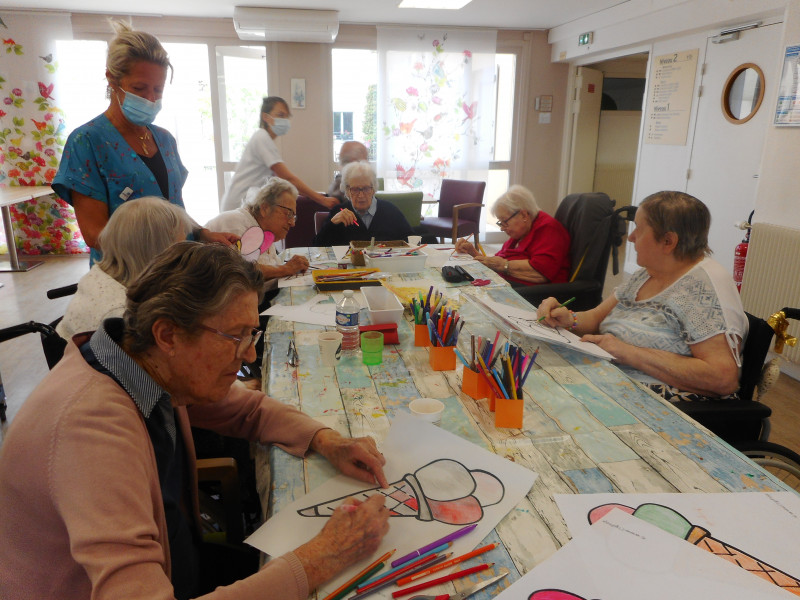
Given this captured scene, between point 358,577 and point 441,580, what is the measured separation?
4.8 inches

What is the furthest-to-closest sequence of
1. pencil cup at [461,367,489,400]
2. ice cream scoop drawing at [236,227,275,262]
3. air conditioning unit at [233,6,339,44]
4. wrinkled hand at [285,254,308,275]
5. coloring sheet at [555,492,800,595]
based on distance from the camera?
air conditioning unit at [233,6,339,44] < wrinkled hand at [285,254,308,275] < ice cream scoop drawing at [236,227,275,262] < pencil cup at [461,367,489,400] < coloring sheet at [555,492,800,595]

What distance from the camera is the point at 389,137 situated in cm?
650

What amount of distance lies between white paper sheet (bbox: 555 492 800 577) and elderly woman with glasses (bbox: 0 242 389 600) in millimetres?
352

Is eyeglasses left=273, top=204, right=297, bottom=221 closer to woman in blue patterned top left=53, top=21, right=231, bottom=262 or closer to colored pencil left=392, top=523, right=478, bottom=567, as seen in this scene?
woman in blue patterned top left=53, top=21, right=231, bottom=262

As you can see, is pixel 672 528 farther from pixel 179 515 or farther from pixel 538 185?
pixel 538 185

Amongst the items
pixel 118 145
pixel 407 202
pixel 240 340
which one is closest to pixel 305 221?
pixel 407 202

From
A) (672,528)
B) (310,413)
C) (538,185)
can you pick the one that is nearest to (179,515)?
(310,413)

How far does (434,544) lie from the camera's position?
0.90 metres

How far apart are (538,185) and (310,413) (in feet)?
20.9

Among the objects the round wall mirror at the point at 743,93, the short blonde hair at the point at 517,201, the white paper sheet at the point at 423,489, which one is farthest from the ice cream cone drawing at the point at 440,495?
the round wall mirror at the point at 743,93

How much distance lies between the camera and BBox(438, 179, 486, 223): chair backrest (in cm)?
610

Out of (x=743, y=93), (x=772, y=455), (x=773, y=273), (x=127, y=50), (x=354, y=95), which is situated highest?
(x=354, y=95)

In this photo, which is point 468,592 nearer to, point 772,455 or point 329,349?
point 329,349

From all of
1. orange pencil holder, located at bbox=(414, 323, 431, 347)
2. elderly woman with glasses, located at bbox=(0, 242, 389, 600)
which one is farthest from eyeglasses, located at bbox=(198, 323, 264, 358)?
orange pencil holder, located at bbox=(414, 323, 431, 347)
